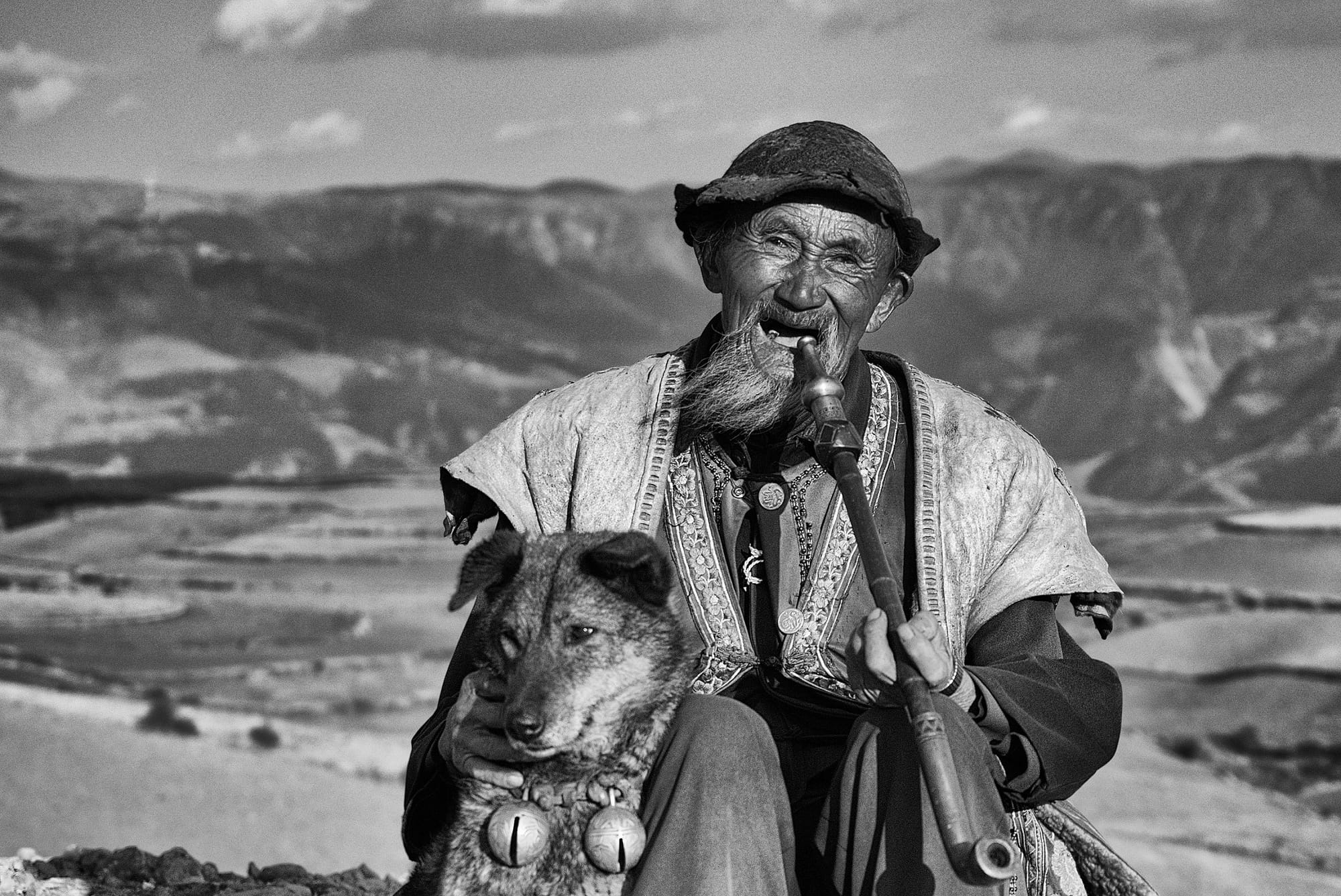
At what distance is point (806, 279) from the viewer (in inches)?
165

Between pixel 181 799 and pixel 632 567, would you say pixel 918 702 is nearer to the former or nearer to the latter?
pixel 632 567

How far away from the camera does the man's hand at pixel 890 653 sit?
3.16 meters

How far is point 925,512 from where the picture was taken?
4098mm

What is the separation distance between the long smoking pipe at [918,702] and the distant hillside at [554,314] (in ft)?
43.9

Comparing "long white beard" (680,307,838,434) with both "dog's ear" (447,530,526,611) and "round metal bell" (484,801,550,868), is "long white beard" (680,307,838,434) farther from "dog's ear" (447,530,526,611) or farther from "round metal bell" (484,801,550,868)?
"round metal bell" (484,801,550,868)

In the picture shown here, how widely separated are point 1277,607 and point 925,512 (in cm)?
→ 1140

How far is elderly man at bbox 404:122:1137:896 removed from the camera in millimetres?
3705

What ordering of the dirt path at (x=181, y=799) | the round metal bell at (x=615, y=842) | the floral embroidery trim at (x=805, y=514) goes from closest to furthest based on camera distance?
1. the round metal bell at (x=615, y=842)
2. the floral embroidery trim at (x=805, y=514)
3. the dirt path at (x=181, y=799)

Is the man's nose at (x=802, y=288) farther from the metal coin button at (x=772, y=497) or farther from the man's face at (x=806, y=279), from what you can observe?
the metal coin button at (x=772, y=497)

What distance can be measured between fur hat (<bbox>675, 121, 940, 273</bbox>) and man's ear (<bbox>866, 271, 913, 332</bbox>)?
0.14 metres

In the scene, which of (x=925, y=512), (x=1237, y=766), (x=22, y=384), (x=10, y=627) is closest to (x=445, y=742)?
(x=925, y=512)

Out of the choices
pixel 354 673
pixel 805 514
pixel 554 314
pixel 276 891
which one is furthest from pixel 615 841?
pixel 554 314

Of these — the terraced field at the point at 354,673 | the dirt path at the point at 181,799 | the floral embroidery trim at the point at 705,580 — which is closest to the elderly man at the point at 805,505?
the floral embroidery trim at the point at 705,580

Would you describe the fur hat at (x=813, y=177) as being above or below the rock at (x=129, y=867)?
above
